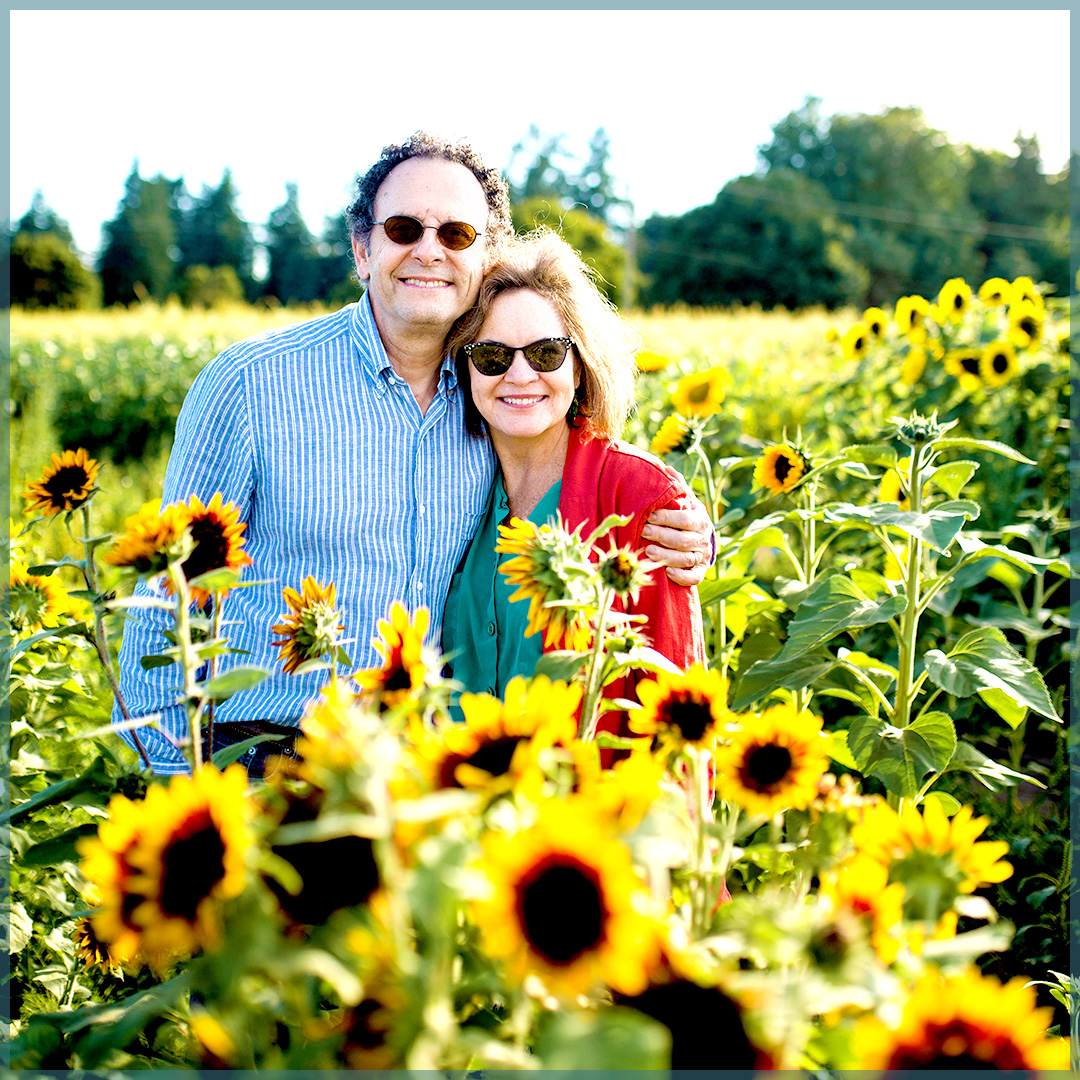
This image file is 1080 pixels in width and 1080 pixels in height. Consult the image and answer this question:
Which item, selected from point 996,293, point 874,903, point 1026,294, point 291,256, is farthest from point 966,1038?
point 291,256

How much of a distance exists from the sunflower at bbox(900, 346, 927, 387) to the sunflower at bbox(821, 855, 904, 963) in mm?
3210

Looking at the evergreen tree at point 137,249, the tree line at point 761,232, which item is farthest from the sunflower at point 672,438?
the evergreen tree at point 137,249

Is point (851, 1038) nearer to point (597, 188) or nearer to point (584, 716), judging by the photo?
point (584, 716)

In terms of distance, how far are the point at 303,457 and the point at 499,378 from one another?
1.30ft

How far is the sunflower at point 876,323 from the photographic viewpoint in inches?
144

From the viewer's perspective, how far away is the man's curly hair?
204 centimetres

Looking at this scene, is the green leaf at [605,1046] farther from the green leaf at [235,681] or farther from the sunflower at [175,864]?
the green leaf at [235,681]

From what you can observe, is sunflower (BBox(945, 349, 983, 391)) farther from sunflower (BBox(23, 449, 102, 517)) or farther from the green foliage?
the green foliage

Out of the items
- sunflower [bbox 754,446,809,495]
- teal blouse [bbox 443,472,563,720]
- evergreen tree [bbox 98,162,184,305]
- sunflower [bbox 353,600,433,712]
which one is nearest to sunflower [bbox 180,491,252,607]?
sunflower [bbox 353,600,433,712]

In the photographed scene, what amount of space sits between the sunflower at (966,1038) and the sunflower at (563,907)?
5.3 inches

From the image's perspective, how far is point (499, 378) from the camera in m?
1.86

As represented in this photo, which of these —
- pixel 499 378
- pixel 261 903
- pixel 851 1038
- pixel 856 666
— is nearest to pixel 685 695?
pixel 851 1038

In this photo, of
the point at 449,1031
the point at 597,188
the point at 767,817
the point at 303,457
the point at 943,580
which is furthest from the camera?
the point at 597,188

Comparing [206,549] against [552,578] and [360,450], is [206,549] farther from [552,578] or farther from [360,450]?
[360,450]
